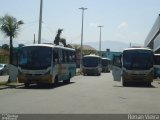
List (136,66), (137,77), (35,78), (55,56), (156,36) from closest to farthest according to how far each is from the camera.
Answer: (35,78), (55,56), (137,77), (136,66), (156,36)

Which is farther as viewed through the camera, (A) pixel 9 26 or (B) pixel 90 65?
(B) pixel 90 65

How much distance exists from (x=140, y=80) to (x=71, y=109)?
60.2 feet

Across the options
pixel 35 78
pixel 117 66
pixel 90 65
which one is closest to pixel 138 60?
pixel 117 66

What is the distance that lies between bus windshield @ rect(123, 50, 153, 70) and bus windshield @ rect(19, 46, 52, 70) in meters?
6.77

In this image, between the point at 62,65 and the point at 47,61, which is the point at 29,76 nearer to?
the point at 47,61

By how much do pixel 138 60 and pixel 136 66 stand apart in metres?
0.56

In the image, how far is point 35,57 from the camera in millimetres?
29500

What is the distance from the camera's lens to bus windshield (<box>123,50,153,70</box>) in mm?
33719

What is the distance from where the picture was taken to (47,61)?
2945cm

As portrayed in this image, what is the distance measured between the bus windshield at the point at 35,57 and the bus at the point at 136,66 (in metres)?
6.70

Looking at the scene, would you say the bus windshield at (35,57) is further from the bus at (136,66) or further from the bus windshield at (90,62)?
the bus windshield at (90,62)

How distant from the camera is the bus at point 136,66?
3350cm

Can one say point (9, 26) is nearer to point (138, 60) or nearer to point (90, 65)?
point (138, 60)

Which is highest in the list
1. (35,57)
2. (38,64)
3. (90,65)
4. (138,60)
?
(35,57)
